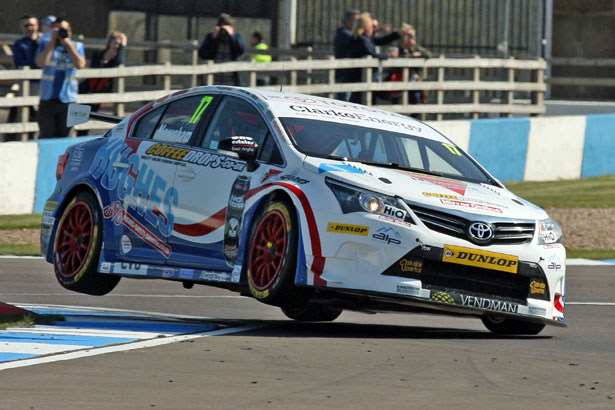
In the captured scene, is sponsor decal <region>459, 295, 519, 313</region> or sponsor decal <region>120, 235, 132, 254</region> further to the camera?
sponsor decal <region>120, 235, 132, 254</region>

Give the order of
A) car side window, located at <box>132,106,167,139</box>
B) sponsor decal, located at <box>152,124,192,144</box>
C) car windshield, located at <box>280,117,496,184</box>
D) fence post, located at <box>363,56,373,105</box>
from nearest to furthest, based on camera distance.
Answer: car windshield, located at <box>280,117,496,184</box> < sponsor decal, located at <box>152,124,192,144</box> < car side window, located at <box>132,106,167,139</box> < fence post, located at <box>363,56,373,105</box>

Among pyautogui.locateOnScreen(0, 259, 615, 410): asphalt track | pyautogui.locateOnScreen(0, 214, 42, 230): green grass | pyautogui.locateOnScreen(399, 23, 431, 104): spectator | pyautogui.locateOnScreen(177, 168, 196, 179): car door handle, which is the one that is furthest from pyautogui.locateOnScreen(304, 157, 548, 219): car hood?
pyautogui.locateOnScreen(399, 23, 431, 104): spectator

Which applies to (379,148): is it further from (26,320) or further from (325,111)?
(26,320)

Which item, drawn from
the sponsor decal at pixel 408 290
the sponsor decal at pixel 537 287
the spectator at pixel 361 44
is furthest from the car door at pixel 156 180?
the spectator at pixel 361 44

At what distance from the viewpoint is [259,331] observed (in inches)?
369

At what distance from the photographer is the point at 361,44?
78.5ft

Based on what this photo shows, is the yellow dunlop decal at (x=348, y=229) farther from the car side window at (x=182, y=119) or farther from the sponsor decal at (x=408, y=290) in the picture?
the car side window at (x=182, y=119)

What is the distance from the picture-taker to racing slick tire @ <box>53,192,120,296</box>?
34.7 ft

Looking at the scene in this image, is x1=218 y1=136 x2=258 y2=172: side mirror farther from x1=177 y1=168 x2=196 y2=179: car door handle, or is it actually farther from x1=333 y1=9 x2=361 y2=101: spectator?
x1=333 y1=9 x2=361 y2=101: spectator

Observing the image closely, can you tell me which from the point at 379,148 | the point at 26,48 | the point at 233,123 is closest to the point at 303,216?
the point at 379,148

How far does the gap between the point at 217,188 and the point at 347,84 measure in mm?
14847

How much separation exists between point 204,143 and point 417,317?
96.3 inches

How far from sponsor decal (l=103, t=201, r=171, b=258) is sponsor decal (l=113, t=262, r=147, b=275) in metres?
0.18

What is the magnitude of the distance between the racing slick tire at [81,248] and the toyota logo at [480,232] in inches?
114
